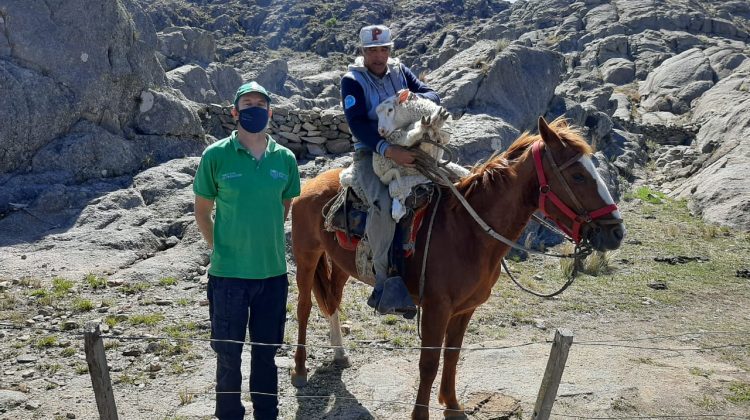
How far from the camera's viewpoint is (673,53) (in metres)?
41.8

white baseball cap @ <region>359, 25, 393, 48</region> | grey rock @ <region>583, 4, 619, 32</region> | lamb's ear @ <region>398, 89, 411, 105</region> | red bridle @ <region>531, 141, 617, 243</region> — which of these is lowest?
red bridle @ <region>531, 141, 617, 243</region>

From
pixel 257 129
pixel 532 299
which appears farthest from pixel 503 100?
pixel 257 129

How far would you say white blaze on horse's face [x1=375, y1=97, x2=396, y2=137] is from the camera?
459 centimetres

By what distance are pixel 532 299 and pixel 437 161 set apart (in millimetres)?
4373

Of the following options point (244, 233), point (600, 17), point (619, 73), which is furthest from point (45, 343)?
point (600, 17)

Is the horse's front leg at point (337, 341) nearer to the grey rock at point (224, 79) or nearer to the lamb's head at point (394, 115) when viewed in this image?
the lamb's head at point (394, 115)

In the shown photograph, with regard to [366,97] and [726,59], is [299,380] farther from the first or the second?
[726,59]

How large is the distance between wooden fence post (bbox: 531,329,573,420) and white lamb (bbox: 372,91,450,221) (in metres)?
1.55

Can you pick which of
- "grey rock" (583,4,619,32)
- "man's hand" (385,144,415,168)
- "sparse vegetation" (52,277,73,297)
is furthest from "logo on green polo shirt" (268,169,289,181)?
Result: "grey rock" (583,4,619,32)

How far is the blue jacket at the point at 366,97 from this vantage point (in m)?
4.71

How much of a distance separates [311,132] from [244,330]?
29.5ft

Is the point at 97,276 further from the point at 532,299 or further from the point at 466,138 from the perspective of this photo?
the point at 466,138

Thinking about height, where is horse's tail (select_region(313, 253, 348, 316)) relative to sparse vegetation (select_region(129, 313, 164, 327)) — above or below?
above

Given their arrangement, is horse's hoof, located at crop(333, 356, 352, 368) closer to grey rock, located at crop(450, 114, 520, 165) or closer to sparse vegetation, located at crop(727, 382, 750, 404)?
sparse vegetation, located at crop(727, 382, 750, 404)
